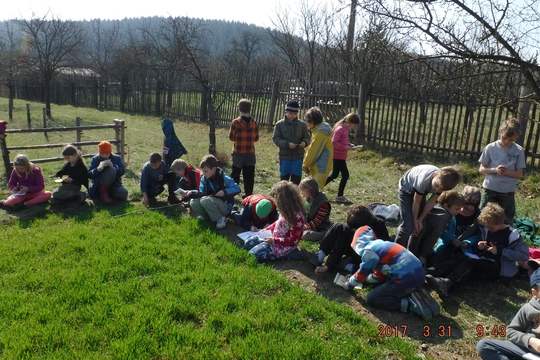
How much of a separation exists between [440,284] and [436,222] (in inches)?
26.7

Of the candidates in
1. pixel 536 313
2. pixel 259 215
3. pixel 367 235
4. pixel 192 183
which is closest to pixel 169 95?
pixel 192 183

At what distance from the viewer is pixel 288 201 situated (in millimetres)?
4461

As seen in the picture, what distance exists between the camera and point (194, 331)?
3.22 metres

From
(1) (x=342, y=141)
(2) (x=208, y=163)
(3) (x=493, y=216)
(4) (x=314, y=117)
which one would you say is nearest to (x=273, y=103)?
(1) (x=342, y=141)

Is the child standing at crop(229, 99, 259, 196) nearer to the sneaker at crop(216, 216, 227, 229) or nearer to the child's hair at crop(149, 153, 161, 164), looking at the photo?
the child's hair at crop(149, 153, 161, 164)

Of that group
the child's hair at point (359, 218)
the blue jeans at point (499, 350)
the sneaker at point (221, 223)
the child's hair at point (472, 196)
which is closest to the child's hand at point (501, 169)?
the child's hair at point (472, 196)

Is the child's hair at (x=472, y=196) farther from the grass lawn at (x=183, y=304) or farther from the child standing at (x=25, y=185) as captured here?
the child standing at (x=25, y=185)

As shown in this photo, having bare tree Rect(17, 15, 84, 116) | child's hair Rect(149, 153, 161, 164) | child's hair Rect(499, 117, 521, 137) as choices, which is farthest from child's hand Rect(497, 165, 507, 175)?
bare tree Rect(17, 15, 84, 116)

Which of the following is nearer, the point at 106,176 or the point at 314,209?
the point at 314,209

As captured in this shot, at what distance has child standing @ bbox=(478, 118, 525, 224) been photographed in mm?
4875

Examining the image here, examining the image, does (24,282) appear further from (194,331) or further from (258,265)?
(258,265)

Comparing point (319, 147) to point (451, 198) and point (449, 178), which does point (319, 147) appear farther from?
point (449, 178)

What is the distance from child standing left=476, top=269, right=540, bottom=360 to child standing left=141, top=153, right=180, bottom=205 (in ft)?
16.5

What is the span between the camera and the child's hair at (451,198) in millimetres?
4293
